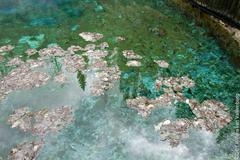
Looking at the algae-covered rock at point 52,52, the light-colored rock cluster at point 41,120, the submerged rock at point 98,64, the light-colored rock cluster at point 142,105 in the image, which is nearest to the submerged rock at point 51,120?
the light-colored rock cluster at point 41,120

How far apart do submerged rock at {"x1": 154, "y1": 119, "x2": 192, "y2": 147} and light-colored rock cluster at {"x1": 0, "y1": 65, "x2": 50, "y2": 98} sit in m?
2.50

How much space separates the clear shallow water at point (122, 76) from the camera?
17.9 ft

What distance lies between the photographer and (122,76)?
7008mm

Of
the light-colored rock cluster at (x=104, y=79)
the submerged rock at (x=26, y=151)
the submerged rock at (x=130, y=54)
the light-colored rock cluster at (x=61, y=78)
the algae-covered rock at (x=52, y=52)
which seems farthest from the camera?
the algae-covered rock at (x=52, y=52)

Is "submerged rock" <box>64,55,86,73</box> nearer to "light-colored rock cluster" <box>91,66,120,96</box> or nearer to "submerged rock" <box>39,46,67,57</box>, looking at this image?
"submerged rock" <box>39,46,67,57</box>

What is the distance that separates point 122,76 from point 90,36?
173 cm

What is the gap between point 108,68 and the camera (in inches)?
284

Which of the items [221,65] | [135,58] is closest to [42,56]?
[135,58]

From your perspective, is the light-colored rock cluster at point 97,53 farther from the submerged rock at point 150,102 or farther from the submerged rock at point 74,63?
the submerged rock at point 150,102

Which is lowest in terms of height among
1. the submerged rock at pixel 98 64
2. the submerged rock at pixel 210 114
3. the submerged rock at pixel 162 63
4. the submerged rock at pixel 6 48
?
the submerged rock at pixel 6 48

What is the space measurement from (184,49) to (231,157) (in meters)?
3.07

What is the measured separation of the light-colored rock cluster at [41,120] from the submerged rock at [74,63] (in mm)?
1234

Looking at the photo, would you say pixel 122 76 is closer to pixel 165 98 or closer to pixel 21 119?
pixel 165 98

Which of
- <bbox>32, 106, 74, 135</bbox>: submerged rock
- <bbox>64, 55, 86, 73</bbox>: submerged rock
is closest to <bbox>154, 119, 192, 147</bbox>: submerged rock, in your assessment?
<bbox>32, 106, 74, 135</bbox>: submerged rock
